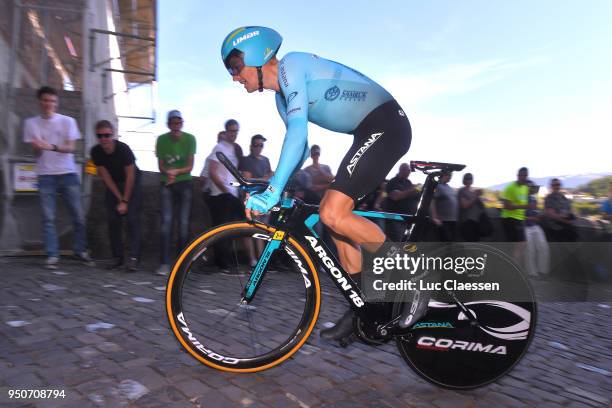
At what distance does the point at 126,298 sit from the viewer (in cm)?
452

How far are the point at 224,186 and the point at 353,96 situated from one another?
166 inches

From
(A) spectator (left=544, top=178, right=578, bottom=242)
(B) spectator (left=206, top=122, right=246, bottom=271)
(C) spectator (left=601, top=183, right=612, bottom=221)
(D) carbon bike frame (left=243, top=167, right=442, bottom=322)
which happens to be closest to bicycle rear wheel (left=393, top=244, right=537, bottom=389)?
(D) carbon bike frame (left=243, top=167, right=442, bottom=322)

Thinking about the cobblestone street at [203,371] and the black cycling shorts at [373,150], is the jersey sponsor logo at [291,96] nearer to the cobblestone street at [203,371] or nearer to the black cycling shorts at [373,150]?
the black cycling shorts at [373,150]

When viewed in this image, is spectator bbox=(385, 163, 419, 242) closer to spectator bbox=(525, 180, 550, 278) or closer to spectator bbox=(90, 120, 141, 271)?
spectator bbox=(525, 180, 550, 278)

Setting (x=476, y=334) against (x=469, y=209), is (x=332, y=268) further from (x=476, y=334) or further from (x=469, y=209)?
(x=469, y=209)

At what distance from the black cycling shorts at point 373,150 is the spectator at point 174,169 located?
422 centimetres

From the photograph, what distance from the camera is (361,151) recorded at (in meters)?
2.68

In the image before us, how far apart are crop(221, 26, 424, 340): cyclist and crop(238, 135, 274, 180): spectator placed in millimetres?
4122

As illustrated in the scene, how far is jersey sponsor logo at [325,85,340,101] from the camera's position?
2.67 m

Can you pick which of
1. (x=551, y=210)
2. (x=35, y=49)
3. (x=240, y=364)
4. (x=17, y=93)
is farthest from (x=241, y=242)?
(x=35, y=49)

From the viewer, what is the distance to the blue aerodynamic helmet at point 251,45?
2.57 m

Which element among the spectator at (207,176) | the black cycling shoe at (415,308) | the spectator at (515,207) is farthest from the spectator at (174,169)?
the spectator at (515,207)

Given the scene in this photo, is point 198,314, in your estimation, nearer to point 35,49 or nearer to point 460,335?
point 460,335

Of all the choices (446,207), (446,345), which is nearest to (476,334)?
(446,345)
